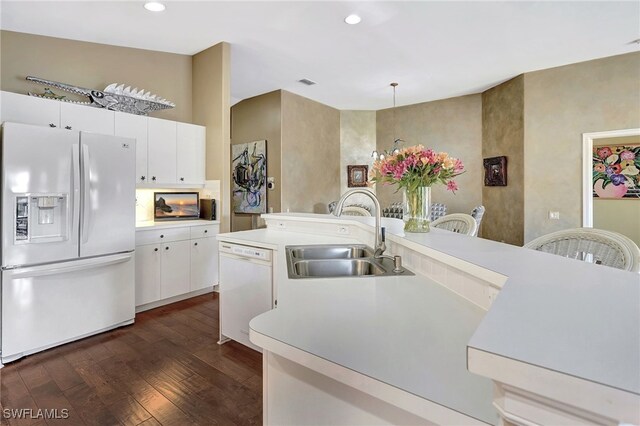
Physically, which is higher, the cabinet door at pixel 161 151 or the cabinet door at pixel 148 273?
the cabinet door at pixel 161 151

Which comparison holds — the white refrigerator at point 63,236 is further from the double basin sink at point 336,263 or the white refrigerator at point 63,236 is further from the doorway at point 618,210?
the doorway at point 618,210

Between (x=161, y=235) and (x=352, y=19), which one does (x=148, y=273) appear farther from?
(x=352, y=19)

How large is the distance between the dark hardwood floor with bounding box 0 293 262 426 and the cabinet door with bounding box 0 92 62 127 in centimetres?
201

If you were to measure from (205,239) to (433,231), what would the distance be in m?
2.88

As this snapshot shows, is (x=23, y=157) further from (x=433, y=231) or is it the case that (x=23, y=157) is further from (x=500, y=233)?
(x=500, y=233)

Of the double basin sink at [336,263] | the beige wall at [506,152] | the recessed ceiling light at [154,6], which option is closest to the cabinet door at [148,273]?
the double basin sink at [336,263]

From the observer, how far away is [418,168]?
5.57 ft

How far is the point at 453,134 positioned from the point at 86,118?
572cm

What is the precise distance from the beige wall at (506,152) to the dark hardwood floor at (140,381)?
448 cm

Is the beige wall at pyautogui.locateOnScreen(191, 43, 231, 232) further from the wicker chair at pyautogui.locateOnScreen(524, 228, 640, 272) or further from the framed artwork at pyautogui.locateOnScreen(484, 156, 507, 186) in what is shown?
the framed artwork at pyautogui.locateOnScreen(484, 156, 507, 186)

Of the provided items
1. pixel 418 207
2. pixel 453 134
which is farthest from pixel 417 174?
pixel 453 134

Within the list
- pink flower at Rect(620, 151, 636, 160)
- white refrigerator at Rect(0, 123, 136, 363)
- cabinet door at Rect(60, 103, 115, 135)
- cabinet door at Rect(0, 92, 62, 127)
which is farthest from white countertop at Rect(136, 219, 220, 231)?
pink flower at Rect(620, 151, 636, 160)

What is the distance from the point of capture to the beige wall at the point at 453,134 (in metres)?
5.89

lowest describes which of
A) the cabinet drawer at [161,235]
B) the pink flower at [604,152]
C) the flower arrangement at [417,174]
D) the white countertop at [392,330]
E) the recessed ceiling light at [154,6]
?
the white countertop at [392,330]
